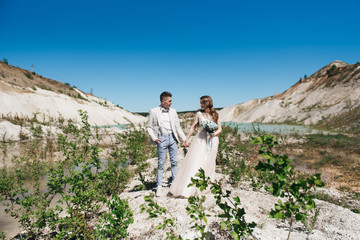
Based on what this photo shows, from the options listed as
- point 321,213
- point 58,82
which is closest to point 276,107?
point 321,213

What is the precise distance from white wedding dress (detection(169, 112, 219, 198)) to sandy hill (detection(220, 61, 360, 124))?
24398 millimetres

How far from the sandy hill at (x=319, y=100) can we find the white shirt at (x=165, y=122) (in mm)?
24783

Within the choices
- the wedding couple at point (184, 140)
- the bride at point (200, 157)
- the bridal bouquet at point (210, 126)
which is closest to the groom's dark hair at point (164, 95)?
the wedding couple at point (184, 140)

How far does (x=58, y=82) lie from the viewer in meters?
48.8

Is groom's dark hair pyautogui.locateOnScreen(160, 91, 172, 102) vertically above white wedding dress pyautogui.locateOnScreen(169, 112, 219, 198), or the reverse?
groom's dark hair pyautogui.locateOnScreen(160, 91, 172, 102)

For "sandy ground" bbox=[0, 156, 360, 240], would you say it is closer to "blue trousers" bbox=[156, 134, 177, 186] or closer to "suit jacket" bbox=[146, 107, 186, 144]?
"blue trousers" bbox=[156, 134, 177, 186]

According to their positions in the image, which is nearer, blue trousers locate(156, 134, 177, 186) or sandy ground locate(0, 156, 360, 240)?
sandy ground locate(0, 156, 360, 240)

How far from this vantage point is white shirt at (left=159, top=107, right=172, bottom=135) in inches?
191

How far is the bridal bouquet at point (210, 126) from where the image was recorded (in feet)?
14.8

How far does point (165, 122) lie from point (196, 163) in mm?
1274

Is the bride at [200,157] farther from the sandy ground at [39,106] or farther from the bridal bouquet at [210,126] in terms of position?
the sandy ground at [39,106]

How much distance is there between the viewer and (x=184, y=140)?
4934 mm

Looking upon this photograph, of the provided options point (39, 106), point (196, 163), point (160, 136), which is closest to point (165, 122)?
point (160, 136)

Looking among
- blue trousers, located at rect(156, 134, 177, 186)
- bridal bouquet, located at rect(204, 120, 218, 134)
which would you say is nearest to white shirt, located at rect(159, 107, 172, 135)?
blue trousers, located at rect(156, 134, 177, 186)
